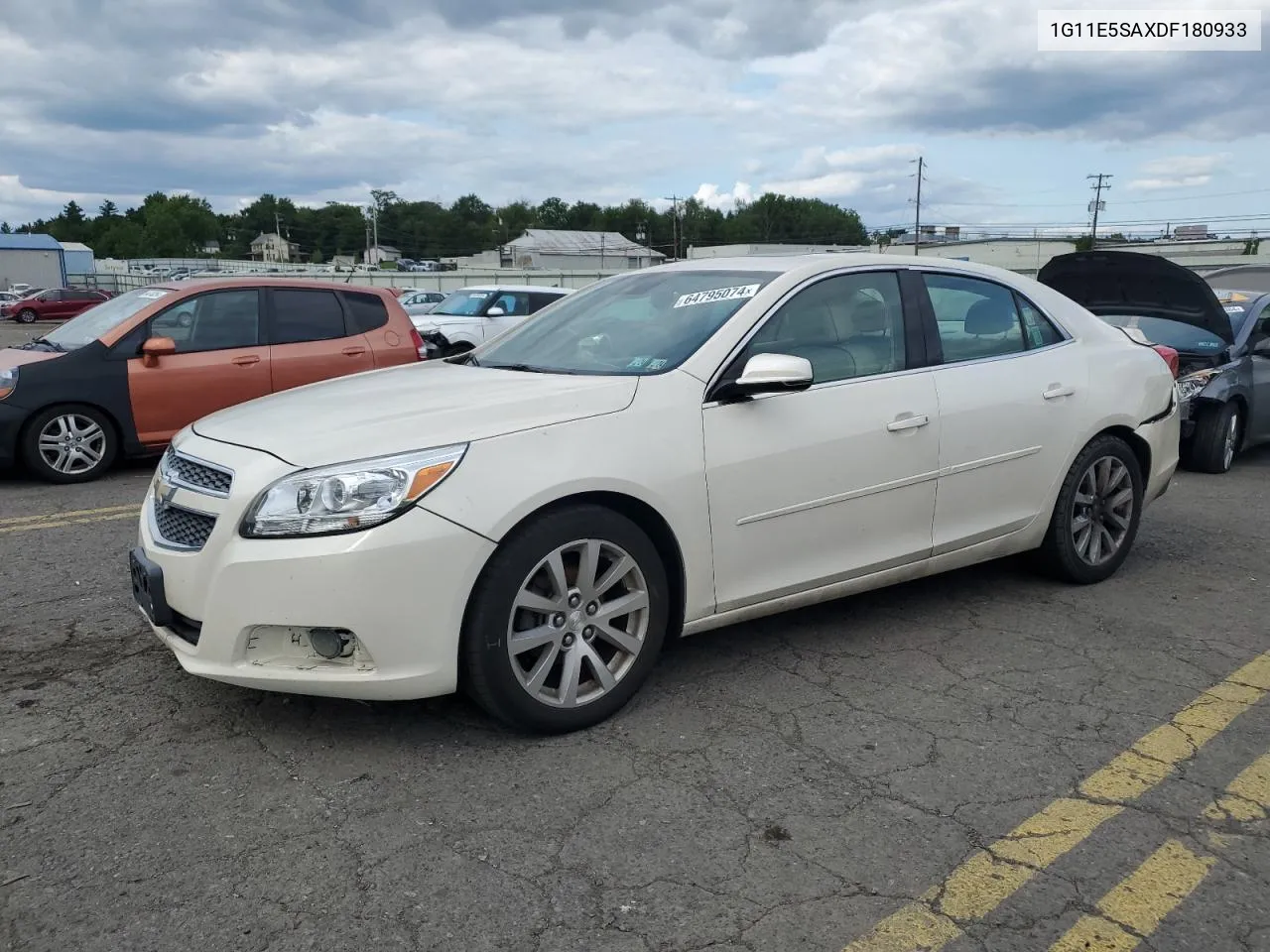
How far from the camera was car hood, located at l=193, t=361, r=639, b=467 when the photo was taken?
3225 millimetres

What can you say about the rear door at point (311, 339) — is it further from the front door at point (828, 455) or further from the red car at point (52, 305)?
the red car at point (52, 305)

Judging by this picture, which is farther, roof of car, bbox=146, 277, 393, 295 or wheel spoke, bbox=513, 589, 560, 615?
roof of car, bbox=146, 277, 393, 295

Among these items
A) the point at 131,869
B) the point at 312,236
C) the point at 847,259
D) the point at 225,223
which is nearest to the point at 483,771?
the point at 131,869

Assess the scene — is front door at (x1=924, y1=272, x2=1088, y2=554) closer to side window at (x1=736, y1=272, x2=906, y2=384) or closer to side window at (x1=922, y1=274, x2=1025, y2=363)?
side window at (x1=922, y1=274, x2=1025, y2=363)

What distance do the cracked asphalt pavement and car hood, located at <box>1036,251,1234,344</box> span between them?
13.7ft

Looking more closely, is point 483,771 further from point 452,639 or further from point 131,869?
point 131,869

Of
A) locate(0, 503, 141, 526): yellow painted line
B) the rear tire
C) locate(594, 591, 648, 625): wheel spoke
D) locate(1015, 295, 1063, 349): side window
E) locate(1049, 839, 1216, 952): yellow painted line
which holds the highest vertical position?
locate(1015, 295, 1063, 349): side window

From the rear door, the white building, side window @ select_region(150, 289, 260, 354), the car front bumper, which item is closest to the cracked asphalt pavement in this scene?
the car front bumper

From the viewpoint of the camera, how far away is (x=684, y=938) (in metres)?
2.42

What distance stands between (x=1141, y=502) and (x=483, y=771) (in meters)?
3.76

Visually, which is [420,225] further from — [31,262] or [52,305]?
[52,305]

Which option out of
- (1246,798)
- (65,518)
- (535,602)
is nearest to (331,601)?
(535,602)

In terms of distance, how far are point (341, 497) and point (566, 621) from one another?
81 cm

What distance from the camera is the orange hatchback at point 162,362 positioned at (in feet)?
24.8
